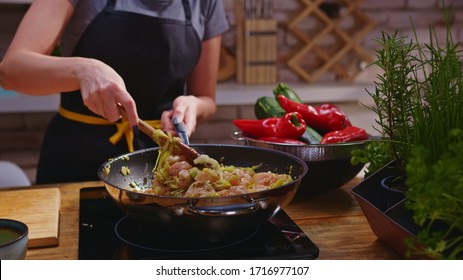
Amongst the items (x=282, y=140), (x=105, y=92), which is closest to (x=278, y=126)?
(x=282, y=140)

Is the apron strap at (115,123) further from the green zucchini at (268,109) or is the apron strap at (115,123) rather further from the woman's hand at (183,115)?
the green zucchini at (268,109)

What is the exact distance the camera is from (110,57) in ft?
4.91

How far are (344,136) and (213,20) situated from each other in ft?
2.25

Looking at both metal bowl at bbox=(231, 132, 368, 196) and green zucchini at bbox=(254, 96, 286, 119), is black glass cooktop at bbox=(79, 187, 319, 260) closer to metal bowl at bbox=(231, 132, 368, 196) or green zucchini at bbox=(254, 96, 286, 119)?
metal bowl at bbox=(231, 132, 368, 196)

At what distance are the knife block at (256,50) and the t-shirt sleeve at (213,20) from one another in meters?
0.92

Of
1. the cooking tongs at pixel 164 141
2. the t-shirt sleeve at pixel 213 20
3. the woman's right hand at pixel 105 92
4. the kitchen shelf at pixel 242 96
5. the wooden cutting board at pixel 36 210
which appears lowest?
the kitchen shelf at pixel 242 96

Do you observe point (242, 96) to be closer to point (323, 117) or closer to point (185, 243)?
point (323, 117)

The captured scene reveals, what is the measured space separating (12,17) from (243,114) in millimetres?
→ 1112

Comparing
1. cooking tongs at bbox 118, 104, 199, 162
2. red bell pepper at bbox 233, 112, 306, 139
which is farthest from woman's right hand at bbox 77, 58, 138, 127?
red bell pepper at bbox 233, 112, 306, 139

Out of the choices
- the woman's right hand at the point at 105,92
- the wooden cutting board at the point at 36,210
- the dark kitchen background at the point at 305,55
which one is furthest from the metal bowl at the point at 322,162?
the dark kitchen background at the point at 305,55

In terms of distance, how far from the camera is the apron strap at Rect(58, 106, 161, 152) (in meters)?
1.51

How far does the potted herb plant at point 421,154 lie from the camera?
0.62 metres

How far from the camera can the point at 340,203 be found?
1052mm

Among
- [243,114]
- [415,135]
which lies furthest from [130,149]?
[243,114]
